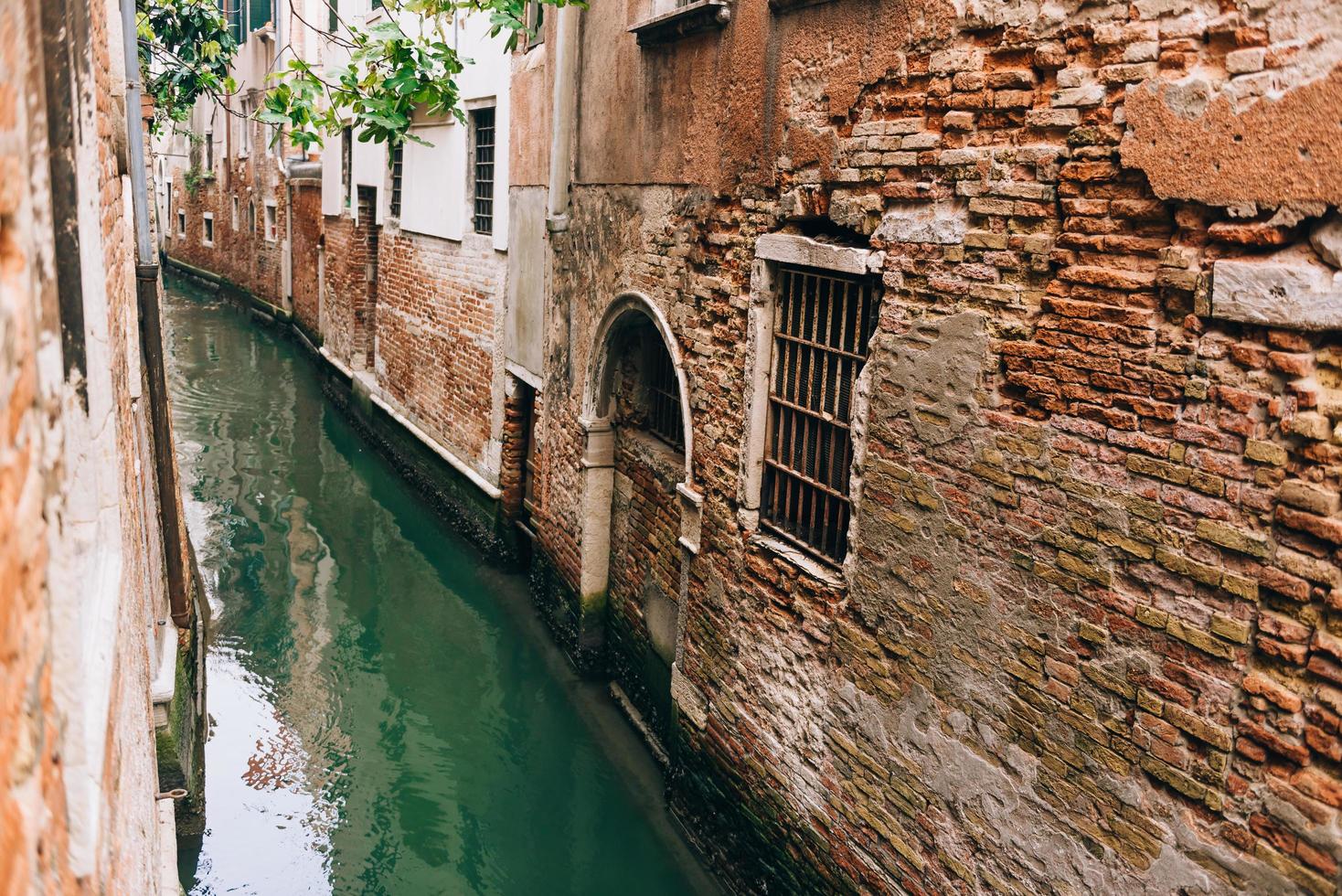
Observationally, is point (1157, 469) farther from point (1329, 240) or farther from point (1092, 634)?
point (1329, 240)

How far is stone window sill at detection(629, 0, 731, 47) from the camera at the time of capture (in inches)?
220

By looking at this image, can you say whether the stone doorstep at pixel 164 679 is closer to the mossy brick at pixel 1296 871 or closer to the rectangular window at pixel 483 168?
the mossy brick at pixel 1296 871

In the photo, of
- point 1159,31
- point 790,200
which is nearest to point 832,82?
point 790,200

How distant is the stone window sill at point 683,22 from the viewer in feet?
18.4

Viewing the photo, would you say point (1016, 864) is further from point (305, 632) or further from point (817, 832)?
point (305, 632)

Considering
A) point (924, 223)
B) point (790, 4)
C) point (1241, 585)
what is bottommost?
point (1241, 585)

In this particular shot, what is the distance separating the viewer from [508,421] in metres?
9.93

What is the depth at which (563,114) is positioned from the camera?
8.16m

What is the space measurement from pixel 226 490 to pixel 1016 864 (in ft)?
33.0

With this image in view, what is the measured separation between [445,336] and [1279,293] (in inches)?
383

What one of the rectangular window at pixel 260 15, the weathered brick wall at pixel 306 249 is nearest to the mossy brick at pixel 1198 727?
the weathered brick wall at pixel 306 249

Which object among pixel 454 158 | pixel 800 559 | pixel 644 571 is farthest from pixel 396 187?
pixel 800 559

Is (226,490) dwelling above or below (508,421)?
below

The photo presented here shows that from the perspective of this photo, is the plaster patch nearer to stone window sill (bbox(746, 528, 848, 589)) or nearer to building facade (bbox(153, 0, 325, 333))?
stone window sill (bbox(746, 528, 848, 589))
